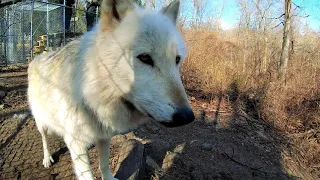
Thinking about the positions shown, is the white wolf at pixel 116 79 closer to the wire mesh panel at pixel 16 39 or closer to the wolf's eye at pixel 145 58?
the wolf's eye at pixel 145 58

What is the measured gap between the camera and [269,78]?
6.34m

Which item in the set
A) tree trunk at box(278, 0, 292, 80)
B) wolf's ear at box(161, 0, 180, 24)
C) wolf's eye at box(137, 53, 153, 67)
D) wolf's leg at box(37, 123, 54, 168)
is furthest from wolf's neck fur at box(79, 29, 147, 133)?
tree trunk at box(278, 0, 292, 80)

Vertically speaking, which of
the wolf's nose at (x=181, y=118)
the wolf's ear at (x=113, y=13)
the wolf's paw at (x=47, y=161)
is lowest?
the wolf's paw at (x=47, y=161)

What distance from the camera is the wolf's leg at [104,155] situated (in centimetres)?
248

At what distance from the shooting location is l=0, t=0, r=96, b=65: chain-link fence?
938cm

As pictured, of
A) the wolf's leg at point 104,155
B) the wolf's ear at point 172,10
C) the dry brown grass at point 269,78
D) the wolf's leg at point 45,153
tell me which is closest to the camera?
the wolf's ear at point 172,10

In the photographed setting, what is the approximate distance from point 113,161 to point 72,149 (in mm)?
1146

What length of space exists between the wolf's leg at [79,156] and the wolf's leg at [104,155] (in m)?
0.28

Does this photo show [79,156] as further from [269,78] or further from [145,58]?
[269,78]

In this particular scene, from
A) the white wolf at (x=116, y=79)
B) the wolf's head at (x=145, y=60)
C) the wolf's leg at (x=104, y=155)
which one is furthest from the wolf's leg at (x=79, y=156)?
the wolf's head at (x=145, y=60)

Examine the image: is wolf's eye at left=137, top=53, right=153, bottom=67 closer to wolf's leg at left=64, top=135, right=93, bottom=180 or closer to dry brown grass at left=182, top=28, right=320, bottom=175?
wolf's leg at left=64, top=135, right=93, bottom=180

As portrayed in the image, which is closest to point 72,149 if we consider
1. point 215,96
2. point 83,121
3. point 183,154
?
point 83,121

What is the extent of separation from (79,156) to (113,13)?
1220mm

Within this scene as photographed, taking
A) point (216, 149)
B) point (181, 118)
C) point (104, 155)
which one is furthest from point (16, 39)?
point (181, 118)
